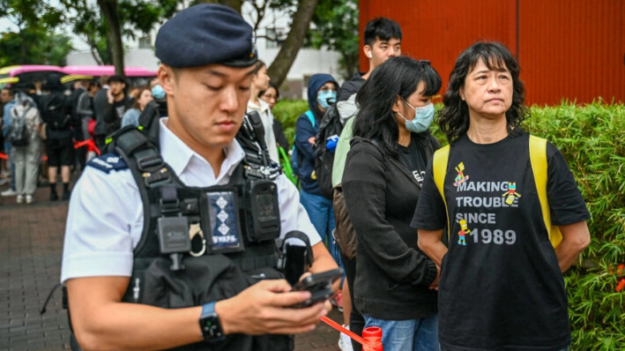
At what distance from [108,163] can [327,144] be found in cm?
386

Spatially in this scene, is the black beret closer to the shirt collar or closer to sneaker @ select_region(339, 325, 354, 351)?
the shirt collar

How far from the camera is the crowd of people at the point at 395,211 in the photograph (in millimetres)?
1881

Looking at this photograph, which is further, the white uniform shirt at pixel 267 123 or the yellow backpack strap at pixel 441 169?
the white uniform shirt at pixel 267 123

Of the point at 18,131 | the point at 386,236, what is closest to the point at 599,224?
the point at 386,236

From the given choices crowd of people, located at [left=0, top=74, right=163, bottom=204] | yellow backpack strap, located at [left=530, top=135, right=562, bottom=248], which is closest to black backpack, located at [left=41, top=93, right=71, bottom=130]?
crowd of people, located at [left=0, top=74, right=163, bottom=204]

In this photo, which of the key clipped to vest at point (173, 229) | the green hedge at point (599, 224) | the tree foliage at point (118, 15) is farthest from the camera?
the tree foliage at point (118, 15)

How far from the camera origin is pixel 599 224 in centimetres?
424

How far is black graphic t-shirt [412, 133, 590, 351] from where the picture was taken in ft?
9.78

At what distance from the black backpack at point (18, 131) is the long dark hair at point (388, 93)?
10893mm

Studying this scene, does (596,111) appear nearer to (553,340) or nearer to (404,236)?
(404,236)

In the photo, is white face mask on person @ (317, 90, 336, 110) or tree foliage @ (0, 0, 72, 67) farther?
tree foliage @ (0, 0, 72, 67)

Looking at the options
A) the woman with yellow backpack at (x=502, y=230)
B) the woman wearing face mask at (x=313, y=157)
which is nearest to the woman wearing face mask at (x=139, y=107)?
the woman wearing face mask at (x=313, y=157)

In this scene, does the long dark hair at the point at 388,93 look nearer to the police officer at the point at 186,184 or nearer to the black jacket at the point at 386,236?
the black jacket at the point at 386,236

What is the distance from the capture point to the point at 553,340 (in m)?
2.99
